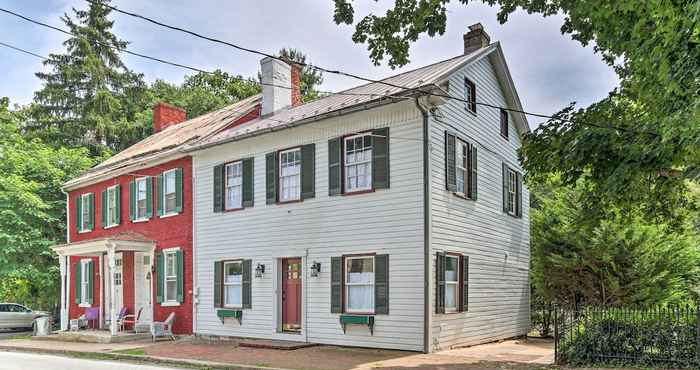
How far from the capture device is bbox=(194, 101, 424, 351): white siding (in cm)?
1381

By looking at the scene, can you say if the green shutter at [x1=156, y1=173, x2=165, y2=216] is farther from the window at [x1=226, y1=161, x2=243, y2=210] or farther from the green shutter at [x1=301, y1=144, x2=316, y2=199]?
the green shutter at [x1=301, y1=144, x2=316, y2=199]

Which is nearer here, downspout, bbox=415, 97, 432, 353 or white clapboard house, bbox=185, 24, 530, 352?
downspout, bbox=415, 97, 432, 353

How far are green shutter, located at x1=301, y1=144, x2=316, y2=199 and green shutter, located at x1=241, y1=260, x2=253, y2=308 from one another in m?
2.76

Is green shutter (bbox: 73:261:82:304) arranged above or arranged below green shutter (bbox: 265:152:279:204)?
below

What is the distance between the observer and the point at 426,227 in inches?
534

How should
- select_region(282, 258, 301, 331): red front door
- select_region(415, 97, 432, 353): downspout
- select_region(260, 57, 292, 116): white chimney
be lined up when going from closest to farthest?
select_region(415, 97, 432, 353): downspout
select_region(282, 258, 301, 331): red front door
select_region(260, 57, 292, 116): white chimney

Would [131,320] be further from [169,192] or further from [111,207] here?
[169,192]

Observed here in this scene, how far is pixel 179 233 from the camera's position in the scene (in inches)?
774

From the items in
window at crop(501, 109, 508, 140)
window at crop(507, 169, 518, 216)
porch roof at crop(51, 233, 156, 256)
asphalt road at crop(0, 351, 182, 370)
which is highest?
window at crop(501, 109, 508, 140)

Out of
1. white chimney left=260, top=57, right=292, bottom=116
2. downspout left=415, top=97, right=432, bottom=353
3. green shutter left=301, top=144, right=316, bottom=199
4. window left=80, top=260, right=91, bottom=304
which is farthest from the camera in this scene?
window left=80, top=260, right=91, bottom=304

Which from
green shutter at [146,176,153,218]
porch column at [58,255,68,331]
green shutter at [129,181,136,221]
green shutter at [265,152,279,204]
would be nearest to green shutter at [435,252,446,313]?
green shutter at [265,152,279,204]

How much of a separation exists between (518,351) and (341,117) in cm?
716

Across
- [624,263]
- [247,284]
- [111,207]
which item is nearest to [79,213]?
[111,207]

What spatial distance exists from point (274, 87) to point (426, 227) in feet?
30.9
